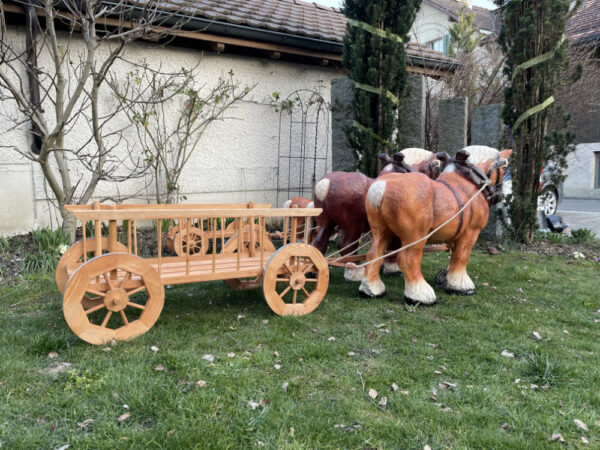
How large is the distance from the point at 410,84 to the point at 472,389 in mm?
5554

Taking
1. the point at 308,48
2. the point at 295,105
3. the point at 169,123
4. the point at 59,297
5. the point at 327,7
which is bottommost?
the point at 59,297

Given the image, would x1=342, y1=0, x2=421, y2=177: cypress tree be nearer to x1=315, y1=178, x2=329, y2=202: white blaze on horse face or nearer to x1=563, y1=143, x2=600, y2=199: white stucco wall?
x1=315, y1=178, x2=329, y2=202: white blaze on horse face

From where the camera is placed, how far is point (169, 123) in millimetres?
7332

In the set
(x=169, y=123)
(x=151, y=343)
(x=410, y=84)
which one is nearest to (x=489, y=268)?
(x=410, y=84)

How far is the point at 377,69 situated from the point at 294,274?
13.3 feet

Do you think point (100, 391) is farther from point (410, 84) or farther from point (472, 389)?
point (410, 84)

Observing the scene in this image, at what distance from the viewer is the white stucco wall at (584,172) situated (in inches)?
679

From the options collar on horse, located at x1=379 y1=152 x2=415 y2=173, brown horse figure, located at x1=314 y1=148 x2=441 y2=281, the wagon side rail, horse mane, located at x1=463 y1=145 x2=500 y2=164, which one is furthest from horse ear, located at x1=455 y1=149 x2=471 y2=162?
the wagon side rail

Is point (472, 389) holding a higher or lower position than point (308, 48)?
lower

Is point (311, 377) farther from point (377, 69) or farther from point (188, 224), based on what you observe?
point (377, 69)

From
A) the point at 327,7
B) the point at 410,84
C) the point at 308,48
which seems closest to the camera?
the point at 410,84

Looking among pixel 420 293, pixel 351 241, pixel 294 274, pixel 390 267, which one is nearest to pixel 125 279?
pixel 294 274

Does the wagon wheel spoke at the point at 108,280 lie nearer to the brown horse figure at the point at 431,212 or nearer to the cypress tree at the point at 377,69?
the brown horse figure at the point at 431,212

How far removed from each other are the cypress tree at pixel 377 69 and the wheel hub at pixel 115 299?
14.8 ft
